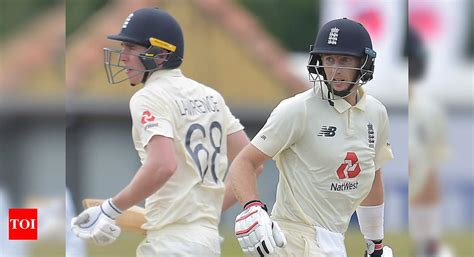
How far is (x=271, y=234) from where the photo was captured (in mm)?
4969

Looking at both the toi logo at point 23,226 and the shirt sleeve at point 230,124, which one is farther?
the toi logo at point 23,226

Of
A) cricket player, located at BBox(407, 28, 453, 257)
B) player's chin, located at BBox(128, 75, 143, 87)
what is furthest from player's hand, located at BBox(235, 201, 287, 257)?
cricket player, located at BBox(407, 28, 453, 257)

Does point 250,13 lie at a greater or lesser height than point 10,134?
greater

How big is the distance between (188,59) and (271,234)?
14169 millimetres

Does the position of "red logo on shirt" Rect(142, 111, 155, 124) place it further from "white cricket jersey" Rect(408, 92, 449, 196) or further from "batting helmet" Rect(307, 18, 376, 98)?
Answer: "white cricket jersey" Rect(408, 92, 449, 196)

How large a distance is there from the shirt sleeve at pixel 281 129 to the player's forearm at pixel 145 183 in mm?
637

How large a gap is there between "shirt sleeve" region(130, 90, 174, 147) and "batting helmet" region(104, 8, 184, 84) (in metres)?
0.32

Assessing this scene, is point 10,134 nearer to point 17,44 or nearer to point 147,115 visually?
point 17,44

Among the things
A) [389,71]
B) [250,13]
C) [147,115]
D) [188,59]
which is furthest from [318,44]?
[250,13]

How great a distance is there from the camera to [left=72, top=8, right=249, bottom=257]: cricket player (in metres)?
5.73

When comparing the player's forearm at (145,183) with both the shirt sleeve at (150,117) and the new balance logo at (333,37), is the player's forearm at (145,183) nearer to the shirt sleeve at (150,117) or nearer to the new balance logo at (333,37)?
the shirt sleeve at (150,117)

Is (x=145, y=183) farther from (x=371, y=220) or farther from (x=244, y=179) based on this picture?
(x=371, y=220)

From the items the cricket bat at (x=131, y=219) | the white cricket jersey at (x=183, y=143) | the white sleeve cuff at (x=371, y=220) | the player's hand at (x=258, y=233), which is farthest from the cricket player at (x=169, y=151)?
the white sleeve cuff at (x=371, y=220)

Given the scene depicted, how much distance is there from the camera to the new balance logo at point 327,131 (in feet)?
17.5
